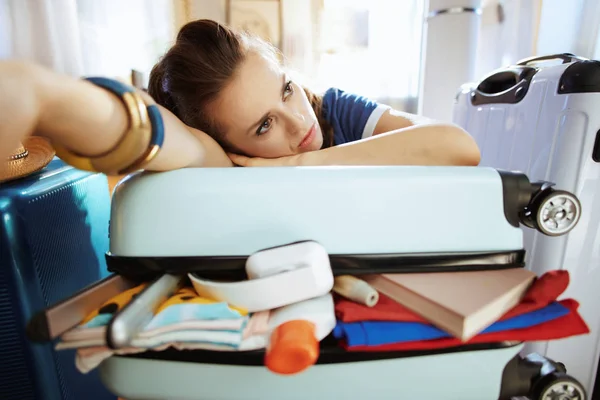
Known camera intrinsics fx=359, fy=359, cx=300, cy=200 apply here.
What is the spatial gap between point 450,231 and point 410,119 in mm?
289

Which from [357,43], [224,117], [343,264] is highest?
[357,43]

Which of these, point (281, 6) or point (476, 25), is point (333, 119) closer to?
point (476, 25)

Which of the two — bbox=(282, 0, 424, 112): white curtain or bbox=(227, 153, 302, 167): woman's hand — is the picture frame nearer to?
bbox=(282, 0, 424, 112): white curtain

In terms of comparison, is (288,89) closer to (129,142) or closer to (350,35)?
(129,142)

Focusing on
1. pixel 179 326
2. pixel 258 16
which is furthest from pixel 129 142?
pixel 258 16

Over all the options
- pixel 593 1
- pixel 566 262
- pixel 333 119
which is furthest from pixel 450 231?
pixel 593 1

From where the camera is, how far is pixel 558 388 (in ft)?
1.19

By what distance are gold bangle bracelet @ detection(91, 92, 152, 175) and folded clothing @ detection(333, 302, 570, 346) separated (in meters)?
0.25

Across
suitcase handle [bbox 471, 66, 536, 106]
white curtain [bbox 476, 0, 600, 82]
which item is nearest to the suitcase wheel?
suitcase handle [bbox 471, 66, 536, 106]

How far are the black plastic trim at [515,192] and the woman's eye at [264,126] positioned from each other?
1.20 feet

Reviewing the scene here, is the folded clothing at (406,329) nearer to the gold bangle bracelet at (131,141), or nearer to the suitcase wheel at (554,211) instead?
the suitcase wheel at (554,211)

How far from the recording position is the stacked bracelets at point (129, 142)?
31 cm

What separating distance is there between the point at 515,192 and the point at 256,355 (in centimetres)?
31

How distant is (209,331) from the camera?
1.03ft
